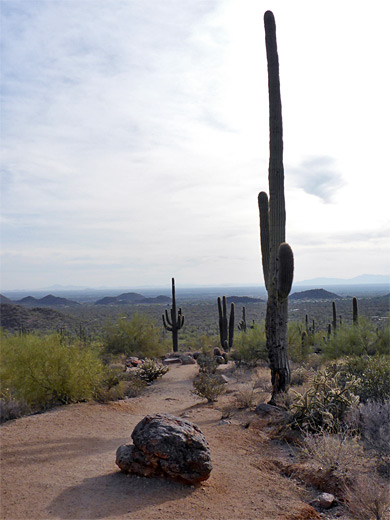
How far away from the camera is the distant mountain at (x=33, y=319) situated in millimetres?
44250

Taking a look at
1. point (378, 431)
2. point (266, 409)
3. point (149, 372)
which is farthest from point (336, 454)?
point (149, 372)

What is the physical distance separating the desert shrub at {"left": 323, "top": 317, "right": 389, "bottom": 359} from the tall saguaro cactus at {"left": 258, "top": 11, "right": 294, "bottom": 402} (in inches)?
334

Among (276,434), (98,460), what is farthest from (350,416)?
(98,460)

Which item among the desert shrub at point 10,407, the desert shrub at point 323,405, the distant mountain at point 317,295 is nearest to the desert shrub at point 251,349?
the desert shrub at point 323,405

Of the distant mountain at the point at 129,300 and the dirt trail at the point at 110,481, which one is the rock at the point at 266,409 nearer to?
the dirt trail at the point at 110,481

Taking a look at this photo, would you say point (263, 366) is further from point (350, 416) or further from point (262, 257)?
point (350, 416)

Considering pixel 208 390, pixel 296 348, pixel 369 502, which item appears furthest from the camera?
pixel 296 348

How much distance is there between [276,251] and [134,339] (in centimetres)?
1572

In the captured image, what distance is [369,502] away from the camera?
5.32 meters

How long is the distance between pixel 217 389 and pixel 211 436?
3.99 meters

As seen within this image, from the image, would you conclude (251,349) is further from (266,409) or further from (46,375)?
(46,375)

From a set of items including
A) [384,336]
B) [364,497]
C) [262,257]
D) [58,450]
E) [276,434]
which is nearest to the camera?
[364,497]

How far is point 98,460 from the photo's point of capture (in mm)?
7336

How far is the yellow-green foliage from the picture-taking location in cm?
1096
